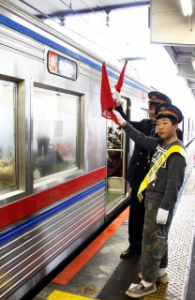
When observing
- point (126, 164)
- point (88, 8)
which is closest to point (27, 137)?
point (126, 164)

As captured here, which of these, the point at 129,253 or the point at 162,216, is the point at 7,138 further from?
the point at 129,253

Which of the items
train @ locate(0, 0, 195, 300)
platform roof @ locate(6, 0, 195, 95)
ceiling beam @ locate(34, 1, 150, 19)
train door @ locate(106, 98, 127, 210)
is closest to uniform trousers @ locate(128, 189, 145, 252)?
train @ locate(0, 0, 195, 300)

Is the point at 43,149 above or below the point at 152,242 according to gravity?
above

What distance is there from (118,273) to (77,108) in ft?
6.46

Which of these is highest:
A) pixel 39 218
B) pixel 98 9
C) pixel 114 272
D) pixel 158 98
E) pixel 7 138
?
pixel 98 9

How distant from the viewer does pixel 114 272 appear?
3305 mm

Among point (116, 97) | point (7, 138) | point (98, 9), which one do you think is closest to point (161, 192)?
point (116, 97)

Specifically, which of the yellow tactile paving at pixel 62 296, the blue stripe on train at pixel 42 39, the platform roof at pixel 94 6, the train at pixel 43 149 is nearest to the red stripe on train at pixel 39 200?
the train at pixel 43 149

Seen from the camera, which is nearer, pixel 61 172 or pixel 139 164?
pixel 61 172

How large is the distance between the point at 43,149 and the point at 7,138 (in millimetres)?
590

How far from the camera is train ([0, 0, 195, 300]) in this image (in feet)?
8.29

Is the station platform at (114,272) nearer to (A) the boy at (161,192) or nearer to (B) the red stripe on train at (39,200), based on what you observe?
(A) the boy at (161,192)

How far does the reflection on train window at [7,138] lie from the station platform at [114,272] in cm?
111

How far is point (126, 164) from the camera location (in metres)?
5.97
